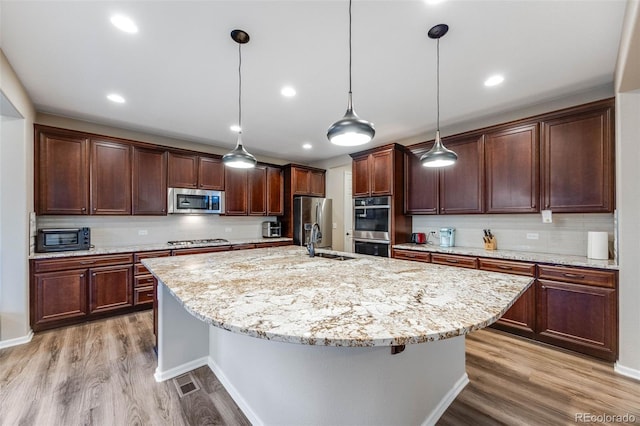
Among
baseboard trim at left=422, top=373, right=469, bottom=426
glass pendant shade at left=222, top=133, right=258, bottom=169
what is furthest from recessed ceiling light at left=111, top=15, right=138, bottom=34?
baseboard trim at left=422, top=373, right=469, bottom=426

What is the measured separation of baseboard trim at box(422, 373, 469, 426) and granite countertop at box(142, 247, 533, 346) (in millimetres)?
822

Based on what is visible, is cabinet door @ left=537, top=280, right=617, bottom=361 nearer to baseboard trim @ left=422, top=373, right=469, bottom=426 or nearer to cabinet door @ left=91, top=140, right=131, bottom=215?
baseboard trim @ left=422, top=373, right=469, bottom=426

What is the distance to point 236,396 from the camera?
1854mm

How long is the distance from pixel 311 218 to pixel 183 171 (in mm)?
2409

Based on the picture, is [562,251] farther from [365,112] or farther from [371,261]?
[365,112]

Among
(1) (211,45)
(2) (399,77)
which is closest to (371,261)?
(2) (399,77)

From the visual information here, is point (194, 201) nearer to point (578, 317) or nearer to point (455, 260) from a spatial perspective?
point (455, 260)

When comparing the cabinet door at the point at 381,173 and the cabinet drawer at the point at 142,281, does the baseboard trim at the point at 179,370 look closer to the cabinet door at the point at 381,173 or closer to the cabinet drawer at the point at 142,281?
the cabinet drawer at the point at 142,281

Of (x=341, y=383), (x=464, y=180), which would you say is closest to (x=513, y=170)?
(x=464, y=180)

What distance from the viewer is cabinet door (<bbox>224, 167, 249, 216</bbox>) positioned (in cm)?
467

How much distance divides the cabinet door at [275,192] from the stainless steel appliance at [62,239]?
8.89 ft

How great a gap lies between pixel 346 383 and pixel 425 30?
2.25 m

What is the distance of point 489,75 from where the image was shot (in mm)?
2486

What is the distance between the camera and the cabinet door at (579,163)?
100 inches
